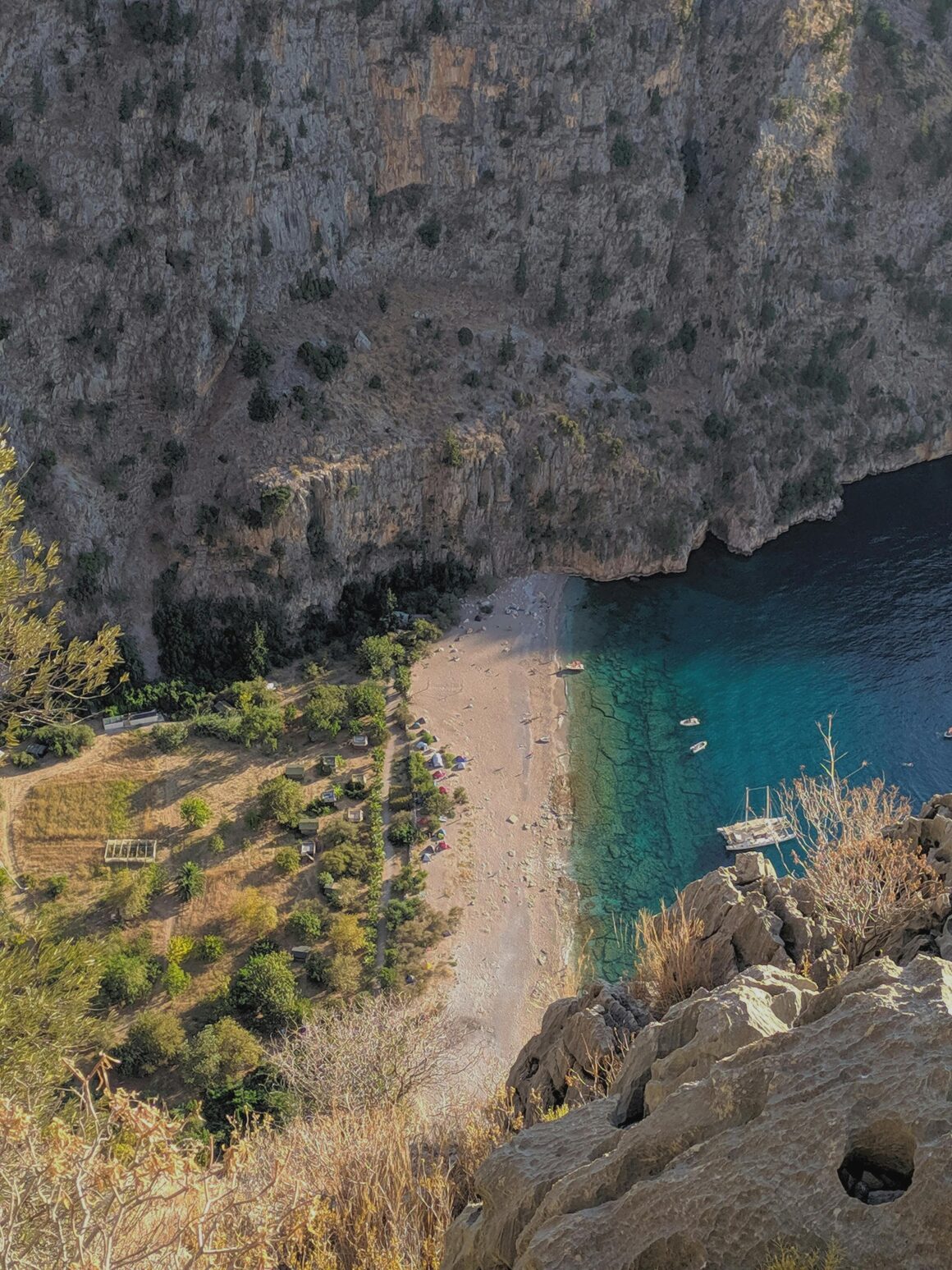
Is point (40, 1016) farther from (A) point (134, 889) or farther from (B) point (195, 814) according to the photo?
(B) point (195, 814)

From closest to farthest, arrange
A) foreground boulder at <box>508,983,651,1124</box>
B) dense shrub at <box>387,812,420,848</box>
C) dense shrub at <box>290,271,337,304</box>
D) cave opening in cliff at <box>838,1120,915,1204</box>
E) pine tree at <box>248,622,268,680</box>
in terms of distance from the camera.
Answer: cave opening in cliff at <box>838,1120,915,1204</box> < foreground boulder at <box>508,983,651,1124</box> < dense shrub at <box>387,812,420,848</box> < pine tree at <box>248,622,268,680</box> < dense shrub at <box>290,271,337,304</box>

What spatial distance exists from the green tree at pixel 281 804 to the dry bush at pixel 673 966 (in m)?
26.5

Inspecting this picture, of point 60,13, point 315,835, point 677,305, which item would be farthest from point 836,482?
point 60,13

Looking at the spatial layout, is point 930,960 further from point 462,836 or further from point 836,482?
point 836,482

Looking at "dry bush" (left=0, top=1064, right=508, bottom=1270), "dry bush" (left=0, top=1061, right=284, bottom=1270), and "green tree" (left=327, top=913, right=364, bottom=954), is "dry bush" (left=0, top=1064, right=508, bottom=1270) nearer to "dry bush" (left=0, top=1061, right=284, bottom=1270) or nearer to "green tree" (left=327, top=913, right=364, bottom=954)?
"dry bush" (left=0, top=1061, right=284, bottom=1270)

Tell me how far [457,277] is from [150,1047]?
1951 inches

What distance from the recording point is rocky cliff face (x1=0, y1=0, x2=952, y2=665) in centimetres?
5150

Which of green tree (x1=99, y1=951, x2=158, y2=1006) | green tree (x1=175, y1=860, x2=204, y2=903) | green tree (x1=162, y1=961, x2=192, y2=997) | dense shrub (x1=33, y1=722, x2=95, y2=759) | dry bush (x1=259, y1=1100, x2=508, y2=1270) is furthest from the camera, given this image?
dense shrub (x1=33, y1=722, x2=95, y2=759)

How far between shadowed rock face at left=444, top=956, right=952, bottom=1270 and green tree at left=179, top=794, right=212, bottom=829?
3337cm

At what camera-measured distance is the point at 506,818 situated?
45688 millimetres

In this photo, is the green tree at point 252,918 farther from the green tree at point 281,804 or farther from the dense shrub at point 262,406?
the dense shrub at point 262,406

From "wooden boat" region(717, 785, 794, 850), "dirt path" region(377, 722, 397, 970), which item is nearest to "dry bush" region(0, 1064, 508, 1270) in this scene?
"dirt path" region(377, 722, 397, 970)

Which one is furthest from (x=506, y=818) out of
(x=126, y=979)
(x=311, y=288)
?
(x=311, y=288)

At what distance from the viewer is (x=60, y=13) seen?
163ft
